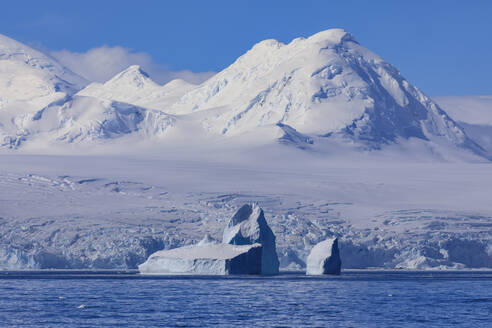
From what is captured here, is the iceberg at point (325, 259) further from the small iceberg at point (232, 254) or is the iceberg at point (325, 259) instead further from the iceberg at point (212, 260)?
the iceberg at point (212, 260)

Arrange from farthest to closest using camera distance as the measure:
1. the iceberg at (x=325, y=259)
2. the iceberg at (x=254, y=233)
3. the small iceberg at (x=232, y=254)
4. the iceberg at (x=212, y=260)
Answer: the iceberg at (x=254, y=233) → the iceberg at (x=325, y=259) → the small iceberg at (x=232, y=254) → the iceberg at (x=212, y=260)

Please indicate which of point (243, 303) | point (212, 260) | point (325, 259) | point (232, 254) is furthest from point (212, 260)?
point (243, 303)

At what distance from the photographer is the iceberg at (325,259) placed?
8475cm

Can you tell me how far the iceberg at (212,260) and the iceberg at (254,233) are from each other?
2878 millimetres

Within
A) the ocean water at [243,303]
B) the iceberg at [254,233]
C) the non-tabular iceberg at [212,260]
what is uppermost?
the iceberg at [254,233]

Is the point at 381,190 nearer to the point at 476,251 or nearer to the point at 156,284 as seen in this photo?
the point at 476,251

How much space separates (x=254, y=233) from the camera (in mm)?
85312

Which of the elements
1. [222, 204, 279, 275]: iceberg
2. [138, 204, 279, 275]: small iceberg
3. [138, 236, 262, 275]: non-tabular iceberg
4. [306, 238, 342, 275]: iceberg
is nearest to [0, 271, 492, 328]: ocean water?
[138, 236, 262, 275]: non-tabular iceberg

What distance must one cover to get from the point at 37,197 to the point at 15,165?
35.9m

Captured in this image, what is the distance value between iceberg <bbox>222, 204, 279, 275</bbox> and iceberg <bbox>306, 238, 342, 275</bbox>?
359cm

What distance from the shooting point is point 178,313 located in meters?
51.6

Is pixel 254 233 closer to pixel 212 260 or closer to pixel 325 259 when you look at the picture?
pixel 212 260

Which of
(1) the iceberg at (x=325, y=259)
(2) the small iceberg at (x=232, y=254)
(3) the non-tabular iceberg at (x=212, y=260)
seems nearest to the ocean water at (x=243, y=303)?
(3) the non-tabular iceberg at (x=212, y=260)

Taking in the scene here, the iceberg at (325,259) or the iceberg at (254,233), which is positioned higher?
the iceberg at (254,233)
